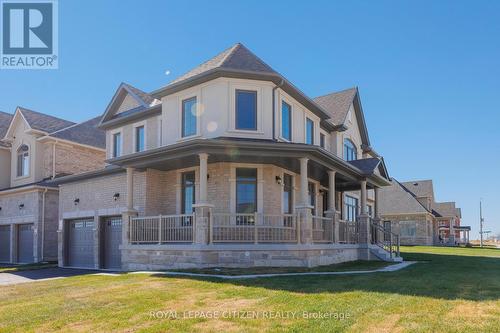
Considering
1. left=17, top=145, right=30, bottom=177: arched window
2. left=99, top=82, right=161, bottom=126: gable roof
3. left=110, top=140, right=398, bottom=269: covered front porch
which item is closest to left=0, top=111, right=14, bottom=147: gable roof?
left=17, top=145, right=30, bottom=177: arched window

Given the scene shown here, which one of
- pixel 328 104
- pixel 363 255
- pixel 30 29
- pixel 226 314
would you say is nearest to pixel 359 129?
pixel 328 104

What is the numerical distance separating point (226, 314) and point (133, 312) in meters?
1.64

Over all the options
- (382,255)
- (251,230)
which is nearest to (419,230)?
(382,255)

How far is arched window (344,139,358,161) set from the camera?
23253 mm

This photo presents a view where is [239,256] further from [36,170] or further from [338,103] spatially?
[36,170]

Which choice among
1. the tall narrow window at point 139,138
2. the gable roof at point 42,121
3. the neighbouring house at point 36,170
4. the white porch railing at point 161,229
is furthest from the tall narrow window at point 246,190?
the gable roof at point 42,121

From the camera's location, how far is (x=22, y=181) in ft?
83.0

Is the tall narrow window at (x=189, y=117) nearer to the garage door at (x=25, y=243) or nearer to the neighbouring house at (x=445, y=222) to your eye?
the garage door at (x=25, y=243)

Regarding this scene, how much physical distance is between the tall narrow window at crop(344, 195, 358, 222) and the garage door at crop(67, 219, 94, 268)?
12.8 meters

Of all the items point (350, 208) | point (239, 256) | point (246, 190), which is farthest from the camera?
point (350, 208)

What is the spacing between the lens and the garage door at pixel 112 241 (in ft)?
58.8

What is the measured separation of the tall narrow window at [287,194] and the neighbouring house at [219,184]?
0.04m

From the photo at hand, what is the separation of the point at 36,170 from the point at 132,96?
8.78 metres

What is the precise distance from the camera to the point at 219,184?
1535 centimetres
